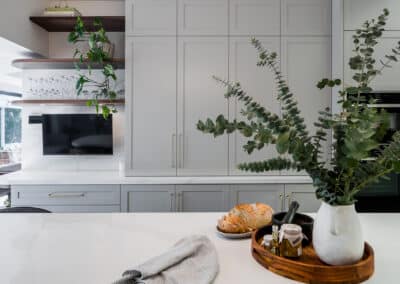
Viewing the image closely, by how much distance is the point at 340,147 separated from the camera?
83cm

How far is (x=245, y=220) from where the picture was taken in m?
1.20

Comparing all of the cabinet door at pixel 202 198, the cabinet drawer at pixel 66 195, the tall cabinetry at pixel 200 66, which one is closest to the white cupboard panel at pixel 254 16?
the tall cabinetry at pixel 200 66

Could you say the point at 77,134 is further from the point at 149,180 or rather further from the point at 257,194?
the point at 257,194

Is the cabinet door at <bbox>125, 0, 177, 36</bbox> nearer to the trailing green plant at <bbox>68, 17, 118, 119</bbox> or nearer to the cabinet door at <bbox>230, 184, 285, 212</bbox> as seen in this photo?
the trailing green plant at <bbox>68, 17, 118, 119</bbox>

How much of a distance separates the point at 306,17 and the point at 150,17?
150cm

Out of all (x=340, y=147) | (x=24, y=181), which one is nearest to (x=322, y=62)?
(x=340, y=147)

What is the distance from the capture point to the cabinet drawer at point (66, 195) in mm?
2674

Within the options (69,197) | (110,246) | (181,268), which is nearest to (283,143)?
(181,268)

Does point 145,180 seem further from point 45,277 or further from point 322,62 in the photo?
point 322,62

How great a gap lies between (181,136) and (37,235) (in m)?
1.74

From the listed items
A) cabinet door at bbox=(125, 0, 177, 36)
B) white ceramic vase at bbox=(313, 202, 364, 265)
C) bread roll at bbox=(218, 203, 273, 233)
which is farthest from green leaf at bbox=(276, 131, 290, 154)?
cabinet door at bbox=(125, 0, 177, 36)

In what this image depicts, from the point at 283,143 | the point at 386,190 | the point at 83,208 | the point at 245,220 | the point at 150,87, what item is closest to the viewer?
the point at 283,143

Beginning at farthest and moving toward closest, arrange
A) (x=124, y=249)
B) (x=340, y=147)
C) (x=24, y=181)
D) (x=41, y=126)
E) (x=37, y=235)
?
(x=41, y=126) < (x=24, y=181) < (x=37, y=235) < (x=124, y=249) < (x=340, y=147)

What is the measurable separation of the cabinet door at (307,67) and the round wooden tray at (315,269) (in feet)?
6.82
